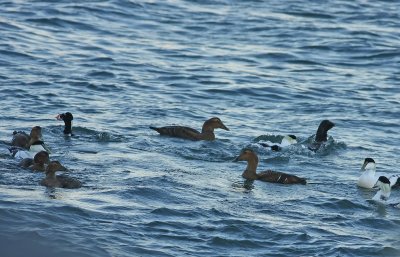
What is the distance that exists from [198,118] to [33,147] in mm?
5728

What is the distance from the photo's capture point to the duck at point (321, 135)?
776 inches

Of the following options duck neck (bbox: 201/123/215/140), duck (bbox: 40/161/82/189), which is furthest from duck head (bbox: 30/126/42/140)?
duck neck (bbox: 201/123/215/140)

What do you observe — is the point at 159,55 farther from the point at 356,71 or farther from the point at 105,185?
the point at 105,185

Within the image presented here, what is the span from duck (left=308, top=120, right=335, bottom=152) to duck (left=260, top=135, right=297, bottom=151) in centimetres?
33

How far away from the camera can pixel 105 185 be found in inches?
625

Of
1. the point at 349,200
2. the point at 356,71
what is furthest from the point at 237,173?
the point at 356,71

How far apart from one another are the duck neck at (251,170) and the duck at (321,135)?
2112 millimetres

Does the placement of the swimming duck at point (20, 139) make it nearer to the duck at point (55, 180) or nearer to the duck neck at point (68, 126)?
the duck neck at point (68, 126)

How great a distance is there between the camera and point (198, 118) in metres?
22.6

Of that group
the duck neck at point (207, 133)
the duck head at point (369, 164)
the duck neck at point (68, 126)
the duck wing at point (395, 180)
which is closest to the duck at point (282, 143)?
the duck neck at point (207, 133)

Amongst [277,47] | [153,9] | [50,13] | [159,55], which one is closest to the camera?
[159,55]

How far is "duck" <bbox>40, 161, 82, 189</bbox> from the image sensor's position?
15.5m

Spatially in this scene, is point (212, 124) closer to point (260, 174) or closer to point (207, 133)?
point (207, 133)

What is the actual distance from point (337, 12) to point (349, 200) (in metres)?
20.4
